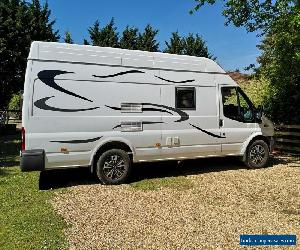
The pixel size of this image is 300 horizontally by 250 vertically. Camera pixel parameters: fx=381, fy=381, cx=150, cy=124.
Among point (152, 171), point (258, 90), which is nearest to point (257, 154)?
point (152, 171)

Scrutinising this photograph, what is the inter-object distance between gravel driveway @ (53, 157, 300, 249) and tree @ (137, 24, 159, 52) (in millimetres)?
19116

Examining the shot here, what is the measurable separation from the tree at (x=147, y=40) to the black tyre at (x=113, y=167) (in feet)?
65.3

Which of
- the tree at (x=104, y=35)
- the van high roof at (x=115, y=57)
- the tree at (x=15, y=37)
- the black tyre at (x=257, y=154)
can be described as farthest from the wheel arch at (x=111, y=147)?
the tree at (x=104, y=35)

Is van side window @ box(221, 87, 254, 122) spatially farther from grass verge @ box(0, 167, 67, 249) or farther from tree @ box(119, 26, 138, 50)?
tree @ box(119, 26, 138, 50)

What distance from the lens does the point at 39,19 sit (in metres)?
22.8

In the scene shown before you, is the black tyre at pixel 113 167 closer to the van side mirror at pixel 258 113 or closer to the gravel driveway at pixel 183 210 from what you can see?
the gravel driveway at pixel 183 210

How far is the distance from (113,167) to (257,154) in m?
4.60

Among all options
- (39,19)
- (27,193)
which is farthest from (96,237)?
(39,19)

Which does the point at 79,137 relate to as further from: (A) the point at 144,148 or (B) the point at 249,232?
(B) the point at 249,232

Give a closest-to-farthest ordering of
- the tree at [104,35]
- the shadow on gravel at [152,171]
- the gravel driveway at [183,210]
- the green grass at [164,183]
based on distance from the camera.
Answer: the gravel driveway at [183,210]
the green grass at [164,183]
the shadow on gravel at [152,171]
the tree at [104,35]

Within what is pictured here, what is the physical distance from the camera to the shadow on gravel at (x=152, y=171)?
383 inches

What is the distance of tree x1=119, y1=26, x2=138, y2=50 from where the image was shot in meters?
28.3

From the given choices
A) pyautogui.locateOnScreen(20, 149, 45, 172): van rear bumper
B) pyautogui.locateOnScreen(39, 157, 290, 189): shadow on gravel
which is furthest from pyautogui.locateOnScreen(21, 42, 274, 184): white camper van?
pyautogui.locateOnScreen(39, 157, 290, 189): shadow on gravel

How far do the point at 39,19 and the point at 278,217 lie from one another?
1996 cm
